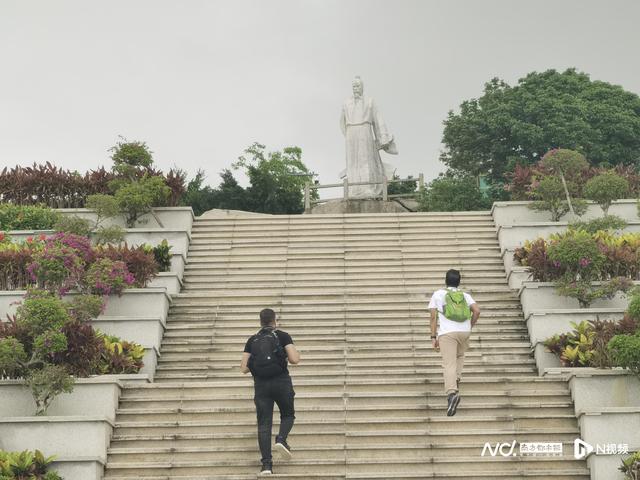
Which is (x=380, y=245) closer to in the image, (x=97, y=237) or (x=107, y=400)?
(x=97, y=237)

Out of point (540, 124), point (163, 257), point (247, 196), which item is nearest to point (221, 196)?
point (247, 196)

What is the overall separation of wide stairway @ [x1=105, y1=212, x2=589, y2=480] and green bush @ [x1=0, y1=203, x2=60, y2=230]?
2792 mm

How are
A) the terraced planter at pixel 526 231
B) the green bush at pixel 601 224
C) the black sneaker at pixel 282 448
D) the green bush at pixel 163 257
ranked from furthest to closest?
the terraced planter at pixel 526 231 < the green bush at pixel 163 257 < the green bush at pixel 601 224 < the black sneaker at pixel 282 448

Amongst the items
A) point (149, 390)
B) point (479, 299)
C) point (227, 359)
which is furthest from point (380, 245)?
point (149, 390)

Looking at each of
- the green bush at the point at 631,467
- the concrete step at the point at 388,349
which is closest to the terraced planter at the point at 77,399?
the concrete step at the point at 388,349

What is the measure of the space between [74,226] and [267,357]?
27.1 ft

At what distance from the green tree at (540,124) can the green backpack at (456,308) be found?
20297 millimetres

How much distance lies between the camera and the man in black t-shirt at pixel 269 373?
12.8 meters

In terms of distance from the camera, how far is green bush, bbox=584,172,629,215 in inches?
832

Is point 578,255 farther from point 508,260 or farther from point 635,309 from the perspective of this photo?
point 635,309

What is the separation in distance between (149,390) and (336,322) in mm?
3979

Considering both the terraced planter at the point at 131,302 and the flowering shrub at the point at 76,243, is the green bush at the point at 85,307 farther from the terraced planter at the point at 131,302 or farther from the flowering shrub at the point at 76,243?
the flowering shrub at the point at 76,243

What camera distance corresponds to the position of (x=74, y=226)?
2006cm

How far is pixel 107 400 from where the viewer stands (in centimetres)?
1473
